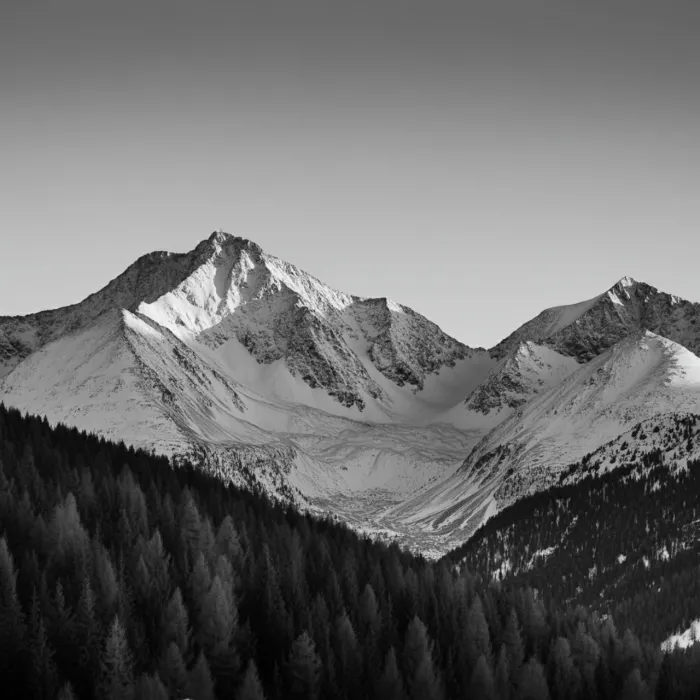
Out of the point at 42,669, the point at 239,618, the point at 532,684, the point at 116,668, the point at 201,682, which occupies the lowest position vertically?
the point at 532,684

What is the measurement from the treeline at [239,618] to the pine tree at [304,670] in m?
0.24

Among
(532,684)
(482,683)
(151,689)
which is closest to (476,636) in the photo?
(532,684)

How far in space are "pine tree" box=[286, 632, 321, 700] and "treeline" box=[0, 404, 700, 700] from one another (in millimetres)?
242

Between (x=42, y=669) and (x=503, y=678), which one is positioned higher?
(x=42, y=669)

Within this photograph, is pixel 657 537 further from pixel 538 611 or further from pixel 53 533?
pixel 53 533

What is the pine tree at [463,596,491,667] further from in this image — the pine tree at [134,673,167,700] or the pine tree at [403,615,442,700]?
the pine tree at [134,673,167,700]

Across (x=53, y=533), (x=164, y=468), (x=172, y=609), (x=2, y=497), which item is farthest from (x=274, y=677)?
(x=164, y=468)

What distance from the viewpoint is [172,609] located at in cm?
12581

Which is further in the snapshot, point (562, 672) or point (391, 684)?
point (562, 672)

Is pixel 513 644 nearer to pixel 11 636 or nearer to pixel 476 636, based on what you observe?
pixel 476 636

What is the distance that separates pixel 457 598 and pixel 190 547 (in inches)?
1593

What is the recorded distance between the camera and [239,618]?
13900 centimetres

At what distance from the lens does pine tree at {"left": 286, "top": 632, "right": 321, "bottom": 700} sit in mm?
124312

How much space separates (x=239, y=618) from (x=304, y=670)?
17.0 metres
